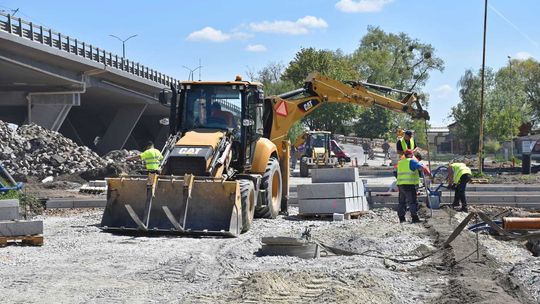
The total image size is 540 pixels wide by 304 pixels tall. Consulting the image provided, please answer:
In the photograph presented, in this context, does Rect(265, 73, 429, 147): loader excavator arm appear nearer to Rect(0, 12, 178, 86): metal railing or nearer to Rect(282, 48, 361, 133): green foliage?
Rect(0, 12, 178, 86): metal railing

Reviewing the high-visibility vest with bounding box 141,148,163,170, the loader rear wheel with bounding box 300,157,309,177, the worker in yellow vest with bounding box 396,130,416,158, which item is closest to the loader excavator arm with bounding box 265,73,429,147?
the worker in yellow vest with bounding box 396,130,416,158

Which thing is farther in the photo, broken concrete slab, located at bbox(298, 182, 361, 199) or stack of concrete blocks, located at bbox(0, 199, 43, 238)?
broken concrete slab, located at bbox(298, 182, 361, 199)

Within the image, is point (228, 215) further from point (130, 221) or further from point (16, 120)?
point (16, 120)

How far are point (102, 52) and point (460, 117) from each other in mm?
37383

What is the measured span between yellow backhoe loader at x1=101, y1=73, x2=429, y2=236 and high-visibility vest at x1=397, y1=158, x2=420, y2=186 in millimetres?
2588

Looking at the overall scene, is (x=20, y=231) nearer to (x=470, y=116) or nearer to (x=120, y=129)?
(x=120, y=129)

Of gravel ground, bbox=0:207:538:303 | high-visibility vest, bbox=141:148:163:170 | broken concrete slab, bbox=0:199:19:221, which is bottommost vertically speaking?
gravel ground, bbox=0:207:538:303

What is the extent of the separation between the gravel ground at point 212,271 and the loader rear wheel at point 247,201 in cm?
25

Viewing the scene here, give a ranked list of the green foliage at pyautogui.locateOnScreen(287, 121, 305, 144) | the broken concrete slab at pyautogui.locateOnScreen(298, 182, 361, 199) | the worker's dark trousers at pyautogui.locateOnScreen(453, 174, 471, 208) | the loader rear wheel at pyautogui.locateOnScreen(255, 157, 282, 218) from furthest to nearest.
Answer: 1. the green foliage at pyautogui.locateOnScreen(287, 121, 305, 144)
2. the worker's dark trousers at pyautogui.locateOnScreen(453, 174, 471, 208)
3. the broken concrete slab at pyautogui.locateOnScreen(298, 182, 361, 199)
4. the loader rear wheel at pyautogui.locateOnScreen(255, 157, 282, 218)

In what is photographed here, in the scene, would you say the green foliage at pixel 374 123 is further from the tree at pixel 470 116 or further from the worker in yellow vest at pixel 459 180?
the worker in yellow vest at pixel 459 180

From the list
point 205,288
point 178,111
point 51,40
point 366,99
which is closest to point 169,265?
point 205,288

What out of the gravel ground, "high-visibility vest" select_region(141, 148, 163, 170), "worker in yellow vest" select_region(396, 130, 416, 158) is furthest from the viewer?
"high-visibility vest" select_region(141, 148, 163, 170)

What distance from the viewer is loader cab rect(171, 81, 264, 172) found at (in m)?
14.7

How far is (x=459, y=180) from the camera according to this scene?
57.1ft
